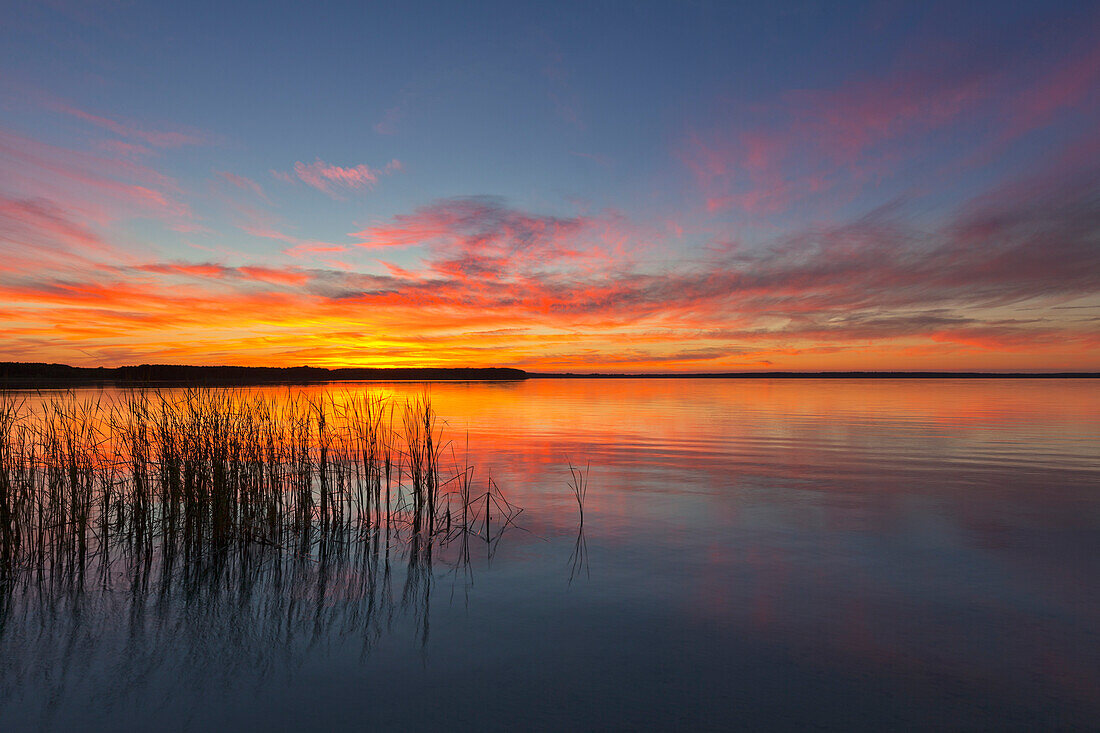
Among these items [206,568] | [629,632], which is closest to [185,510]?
[206,568]

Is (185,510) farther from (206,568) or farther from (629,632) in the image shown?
(629,632)

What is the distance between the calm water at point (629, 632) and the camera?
428 cm

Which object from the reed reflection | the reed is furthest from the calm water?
the reed

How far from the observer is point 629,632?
552cm

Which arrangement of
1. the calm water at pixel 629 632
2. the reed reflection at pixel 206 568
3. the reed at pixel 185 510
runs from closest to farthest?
the calm water at pixel 629 632 → the reed reflection at pixel 206 568 → the reed at pixel 185 510

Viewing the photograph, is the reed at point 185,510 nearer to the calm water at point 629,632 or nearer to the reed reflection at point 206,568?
the reed reflection at point 206,568

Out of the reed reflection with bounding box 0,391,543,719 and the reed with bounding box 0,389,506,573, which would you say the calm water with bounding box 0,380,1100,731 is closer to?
the reed reflection with bounding box 0,391,543,719

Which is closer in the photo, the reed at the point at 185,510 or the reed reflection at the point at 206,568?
the reed reflection at the point at 206,568

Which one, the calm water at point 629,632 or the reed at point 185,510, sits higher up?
the reed at point 185,510

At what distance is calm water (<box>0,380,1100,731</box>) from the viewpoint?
4.28m

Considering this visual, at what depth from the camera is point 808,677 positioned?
15.4ft

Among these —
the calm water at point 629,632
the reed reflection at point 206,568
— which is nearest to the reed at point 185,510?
the reed reflection at point 206,568

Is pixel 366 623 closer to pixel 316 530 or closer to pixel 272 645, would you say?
pixel 272 645

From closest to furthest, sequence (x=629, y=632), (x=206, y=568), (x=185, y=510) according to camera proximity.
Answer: (x=629, y=632), (x=206, y=568), (x=185, y=510)
